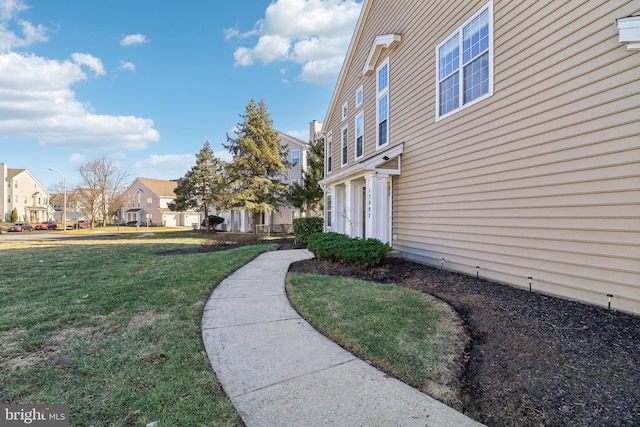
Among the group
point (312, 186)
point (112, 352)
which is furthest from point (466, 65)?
point (312, 186)

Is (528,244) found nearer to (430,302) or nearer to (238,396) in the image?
(430,302)

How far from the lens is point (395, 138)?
875cm

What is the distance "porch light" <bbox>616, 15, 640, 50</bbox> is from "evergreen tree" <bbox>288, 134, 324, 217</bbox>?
687 inches

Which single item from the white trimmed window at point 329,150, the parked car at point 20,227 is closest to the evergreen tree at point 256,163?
the white trimmed window at point 329,150

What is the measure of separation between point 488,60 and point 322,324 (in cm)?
562

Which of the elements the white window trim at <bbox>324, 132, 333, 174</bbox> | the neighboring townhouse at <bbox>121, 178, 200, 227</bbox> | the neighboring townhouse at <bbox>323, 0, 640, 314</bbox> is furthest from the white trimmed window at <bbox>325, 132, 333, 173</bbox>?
the neighboring townhouse at <bbox>121, 178, 200, 227</bbox>

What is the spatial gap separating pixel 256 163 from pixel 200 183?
8.22 meters

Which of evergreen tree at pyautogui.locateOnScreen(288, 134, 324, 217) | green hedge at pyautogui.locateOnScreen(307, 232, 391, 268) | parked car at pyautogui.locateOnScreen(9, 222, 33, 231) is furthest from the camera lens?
parked car at pyautogui.locateOnScreen(9, 222, 33, 231)

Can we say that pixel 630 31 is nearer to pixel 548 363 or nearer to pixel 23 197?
pixel 548 363

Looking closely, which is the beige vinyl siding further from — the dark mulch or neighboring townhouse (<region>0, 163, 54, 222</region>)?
neighboring townhouse (<region>0, 163, 54, 222</region>)

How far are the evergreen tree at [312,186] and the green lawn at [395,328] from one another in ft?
52.0

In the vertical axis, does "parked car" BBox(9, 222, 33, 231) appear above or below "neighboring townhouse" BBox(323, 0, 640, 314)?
below

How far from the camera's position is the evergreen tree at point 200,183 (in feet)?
83.8

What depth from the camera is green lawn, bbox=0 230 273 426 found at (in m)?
2.03
